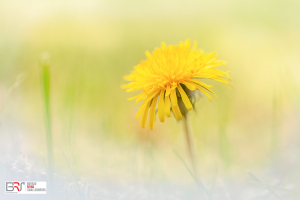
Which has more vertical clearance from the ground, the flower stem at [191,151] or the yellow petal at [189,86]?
the yellow petal at [189,86]

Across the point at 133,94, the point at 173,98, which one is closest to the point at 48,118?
the point at 133,94

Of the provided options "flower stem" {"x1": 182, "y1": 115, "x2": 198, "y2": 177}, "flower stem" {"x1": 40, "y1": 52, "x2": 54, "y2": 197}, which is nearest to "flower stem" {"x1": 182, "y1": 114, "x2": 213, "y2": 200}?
"flower stem" {"x1": 182, "y1": 115, "x2": 198, "y2": 177}

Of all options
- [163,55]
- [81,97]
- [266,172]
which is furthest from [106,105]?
[266,172]

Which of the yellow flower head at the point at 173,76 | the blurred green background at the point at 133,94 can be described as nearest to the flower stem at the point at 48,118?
the blurred green background at the point at 133,94

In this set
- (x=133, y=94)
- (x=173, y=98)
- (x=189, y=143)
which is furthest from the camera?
(x=133, y=94)

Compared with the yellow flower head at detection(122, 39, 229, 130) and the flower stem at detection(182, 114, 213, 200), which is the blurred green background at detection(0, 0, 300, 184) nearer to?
the flower stem at detection(182, 114, 213, 200)

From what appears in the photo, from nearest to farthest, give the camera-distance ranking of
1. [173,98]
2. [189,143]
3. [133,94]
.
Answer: [173,98] < [189,143] < [133,94]

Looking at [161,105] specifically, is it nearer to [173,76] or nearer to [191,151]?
[173,76]

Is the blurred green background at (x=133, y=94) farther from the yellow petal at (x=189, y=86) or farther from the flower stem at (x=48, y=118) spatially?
the yellow petal at (x=189, y=86)
